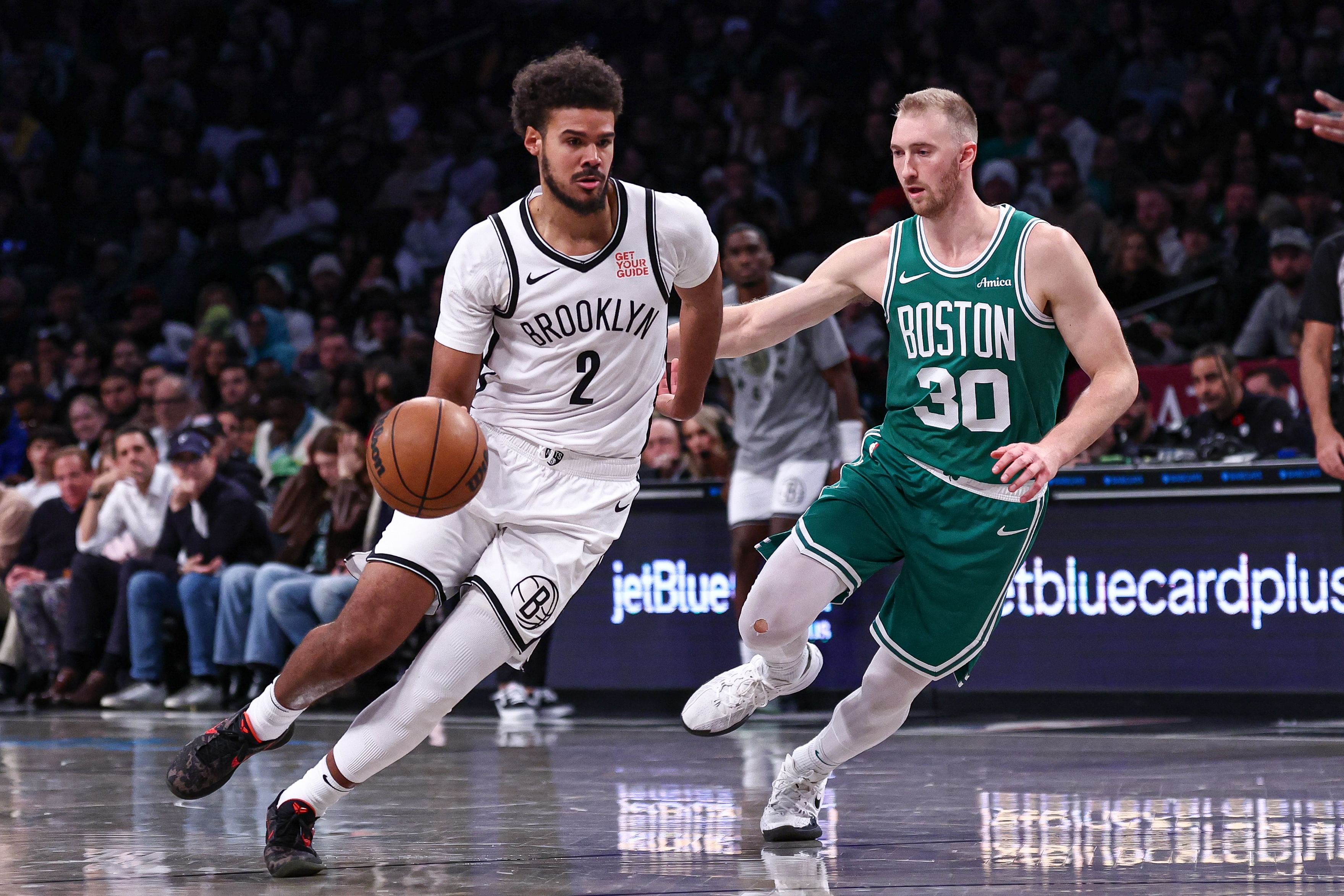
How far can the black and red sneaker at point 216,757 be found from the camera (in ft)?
15.3

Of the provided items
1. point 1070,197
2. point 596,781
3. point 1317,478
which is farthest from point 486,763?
point 1070,197

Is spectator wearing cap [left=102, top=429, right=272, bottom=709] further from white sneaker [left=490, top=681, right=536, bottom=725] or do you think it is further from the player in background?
the player in background

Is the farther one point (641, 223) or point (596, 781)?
point (596, 781)

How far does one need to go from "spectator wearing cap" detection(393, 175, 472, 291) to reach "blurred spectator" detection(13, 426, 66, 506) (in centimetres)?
408

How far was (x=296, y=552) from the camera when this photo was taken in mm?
10172

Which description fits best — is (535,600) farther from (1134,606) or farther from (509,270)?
(1134,606)

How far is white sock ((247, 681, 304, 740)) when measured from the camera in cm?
461

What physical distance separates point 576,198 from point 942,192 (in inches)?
43.5

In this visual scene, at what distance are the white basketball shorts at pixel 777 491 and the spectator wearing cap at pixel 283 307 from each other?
660cm

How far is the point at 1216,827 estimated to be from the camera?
5230 millimetres

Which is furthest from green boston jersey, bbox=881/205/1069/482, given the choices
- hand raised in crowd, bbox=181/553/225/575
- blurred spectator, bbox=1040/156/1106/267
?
blurred spectator, bbox=1040/156/1106/267

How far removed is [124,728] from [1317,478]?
6245mm

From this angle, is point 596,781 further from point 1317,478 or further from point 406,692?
point 1317,478

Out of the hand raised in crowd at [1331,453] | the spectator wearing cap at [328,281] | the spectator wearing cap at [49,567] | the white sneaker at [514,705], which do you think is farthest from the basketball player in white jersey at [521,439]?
the spectator wearing cap at [328,281]
